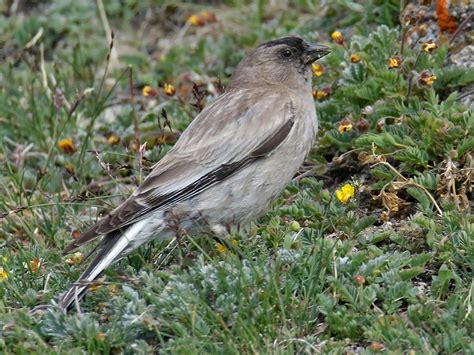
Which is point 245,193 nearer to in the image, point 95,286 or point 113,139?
point 95,286

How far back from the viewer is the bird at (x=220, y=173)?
5.65 metres

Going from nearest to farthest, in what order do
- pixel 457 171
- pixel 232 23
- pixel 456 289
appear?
pixel 456 289, pixel 457 171, pixel 232 23

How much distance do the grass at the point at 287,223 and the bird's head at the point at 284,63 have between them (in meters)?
0.35

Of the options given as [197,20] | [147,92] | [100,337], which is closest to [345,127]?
[147,92]

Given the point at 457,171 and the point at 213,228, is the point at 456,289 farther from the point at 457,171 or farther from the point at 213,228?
the point at 213,228

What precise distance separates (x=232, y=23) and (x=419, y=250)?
191 inches

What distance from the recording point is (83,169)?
295 inches

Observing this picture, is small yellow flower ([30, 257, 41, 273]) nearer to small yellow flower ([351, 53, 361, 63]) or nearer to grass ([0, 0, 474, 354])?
grass ([0, 0, 474, 354])

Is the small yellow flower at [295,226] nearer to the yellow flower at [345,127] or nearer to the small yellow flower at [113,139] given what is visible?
the yellow flower at [345,127]

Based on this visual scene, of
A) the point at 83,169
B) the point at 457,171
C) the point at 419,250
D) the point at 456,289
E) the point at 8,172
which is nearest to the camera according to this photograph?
the point at 456,289

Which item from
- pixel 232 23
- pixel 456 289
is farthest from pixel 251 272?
pixel 232 23

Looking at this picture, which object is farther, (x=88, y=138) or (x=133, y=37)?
(x=133, y=37)

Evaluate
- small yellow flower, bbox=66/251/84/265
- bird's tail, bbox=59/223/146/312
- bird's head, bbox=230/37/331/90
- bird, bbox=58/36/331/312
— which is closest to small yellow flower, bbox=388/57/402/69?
bird's head, bbox=230/37/331/90

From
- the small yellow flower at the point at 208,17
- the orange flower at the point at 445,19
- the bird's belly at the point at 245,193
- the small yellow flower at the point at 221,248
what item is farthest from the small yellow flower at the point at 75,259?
the small yellow flower at the point at 208,17
